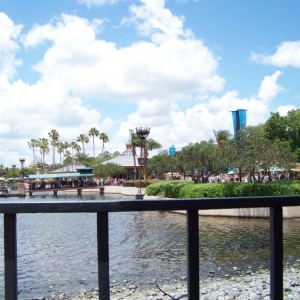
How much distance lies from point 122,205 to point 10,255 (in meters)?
0.49

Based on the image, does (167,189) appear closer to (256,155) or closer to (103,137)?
(256,155)

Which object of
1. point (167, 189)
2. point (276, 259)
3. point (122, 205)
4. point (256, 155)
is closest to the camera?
point (122, 205)

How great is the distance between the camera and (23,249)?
11.6 meters

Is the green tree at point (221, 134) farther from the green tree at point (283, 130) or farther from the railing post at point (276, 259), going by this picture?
the railing post at point (276, 259)

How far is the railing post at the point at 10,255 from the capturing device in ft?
5.35

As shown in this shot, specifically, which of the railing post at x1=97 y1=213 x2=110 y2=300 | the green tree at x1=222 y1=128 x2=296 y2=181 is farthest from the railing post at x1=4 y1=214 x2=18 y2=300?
the green tree at x1=222 y1=128 x2=296 y2=181

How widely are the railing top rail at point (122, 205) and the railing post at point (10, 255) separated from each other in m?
0.06

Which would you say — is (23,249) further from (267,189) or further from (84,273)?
(267,189)

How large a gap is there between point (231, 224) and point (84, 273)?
982cm

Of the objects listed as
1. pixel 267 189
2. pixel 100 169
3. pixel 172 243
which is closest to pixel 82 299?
pixel 172 243

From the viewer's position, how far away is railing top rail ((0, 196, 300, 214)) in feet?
5.26

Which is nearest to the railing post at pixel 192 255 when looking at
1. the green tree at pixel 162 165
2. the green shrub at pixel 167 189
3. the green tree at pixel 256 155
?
the green tree at pixel 256 155

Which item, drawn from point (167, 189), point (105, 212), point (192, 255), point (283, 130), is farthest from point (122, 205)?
point (283, 130)

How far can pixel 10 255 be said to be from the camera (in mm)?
1641
